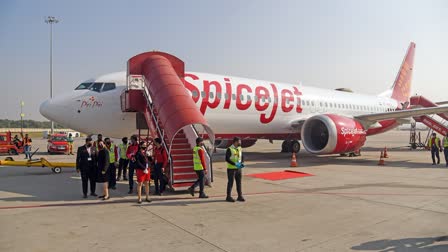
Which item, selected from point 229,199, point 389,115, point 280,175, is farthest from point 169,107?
point 389,115

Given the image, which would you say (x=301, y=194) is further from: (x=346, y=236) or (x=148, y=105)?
(x=148, y=105)

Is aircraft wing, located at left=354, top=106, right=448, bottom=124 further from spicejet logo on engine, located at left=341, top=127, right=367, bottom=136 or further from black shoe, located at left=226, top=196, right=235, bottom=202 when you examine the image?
black shoe, located at left=226, top=196, right=235, bottom=202

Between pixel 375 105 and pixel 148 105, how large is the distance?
19.3 meters

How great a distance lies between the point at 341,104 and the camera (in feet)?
72.7

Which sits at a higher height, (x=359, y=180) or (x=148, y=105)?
(x=148, y=105)

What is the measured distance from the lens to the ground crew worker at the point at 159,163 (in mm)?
9039

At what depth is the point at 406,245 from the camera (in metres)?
5.01

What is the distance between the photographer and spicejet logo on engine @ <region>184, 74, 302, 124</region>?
14742 mm

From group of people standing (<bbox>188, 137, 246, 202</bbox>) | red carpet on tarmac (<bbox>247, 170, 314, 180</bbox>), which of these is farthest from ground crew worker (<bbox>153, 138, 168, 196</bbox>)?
red carpet on tarmac (<bbox>247, 170, 314, 180</bbox>)

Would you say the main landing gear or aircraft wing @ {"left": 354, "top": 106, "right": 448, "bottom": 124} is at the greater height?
aircraft wing @ {"left": 354, "top": 106, "right": 448, "bottom": 124}

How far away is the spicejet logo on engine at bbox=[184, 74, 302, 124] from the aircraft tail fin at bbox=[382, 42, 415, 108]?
1334cm

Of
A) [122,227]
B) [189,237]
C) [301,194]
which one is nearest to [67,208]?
[122,227]

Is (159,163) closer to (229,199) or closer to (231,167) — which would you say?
(231,167)

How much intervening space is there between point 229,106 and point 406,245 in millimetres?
11197
